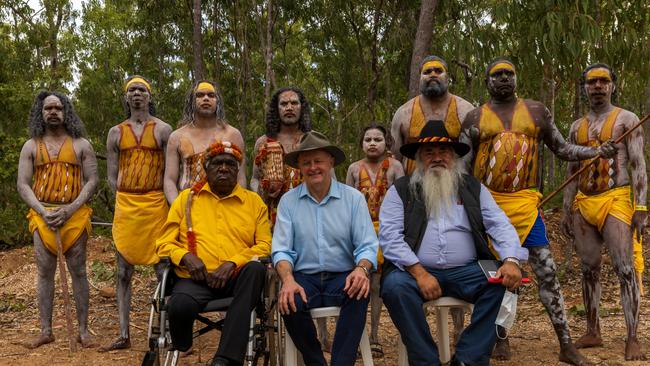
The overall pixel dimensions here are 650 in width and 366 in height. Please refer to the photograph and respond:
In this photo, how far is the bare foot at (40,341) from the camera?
17.8 feet

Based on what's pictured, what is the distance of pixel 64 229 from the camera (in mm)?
5297

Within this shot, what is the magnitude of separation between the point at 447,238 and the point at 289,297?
107 centimetres

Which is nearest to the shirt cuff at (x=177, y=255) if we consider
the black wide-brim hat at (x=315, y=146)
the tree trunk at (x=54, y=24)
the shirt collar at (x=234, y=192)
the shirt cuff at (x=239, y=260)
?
the shirt cuff at (x=239, y=260)

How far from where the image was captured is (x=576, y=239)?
5.07 m

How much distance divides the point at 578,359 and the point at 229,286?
245 cm

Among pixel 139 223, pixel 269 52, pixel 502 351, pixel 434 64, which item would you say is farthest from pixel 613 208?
pixel 269 52

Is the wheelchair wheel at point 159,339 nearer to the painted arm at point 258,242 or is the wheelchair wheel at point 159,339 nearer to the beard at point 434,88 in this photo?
the painted arm at point 258,242

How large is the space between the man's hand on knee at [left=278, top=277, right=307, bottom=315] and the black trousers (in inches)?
7.9

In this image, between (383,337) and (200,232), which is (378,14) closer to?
(383,337)

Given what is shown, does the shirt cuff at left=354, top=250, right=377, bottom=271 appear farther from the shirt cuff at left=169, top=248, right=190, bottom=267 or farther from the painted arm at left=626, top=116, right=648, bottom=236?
the painted arm at left=626, top=116, right=648, bottom=236

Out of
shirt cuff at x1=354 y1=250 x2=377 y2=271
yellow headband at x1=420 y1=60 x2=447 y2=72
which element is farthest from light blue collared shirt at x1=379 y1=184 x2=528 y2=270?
yellow headband at x1=420 y1=60 x2=447 y2=72

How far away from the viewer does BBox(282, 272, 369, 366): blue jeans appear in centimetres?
373

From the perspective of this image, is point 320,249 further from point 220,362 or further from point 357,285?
point 220,362

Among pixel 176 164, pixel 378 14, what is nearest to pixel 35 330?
pixel 176 164
